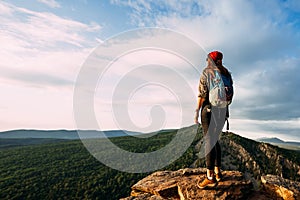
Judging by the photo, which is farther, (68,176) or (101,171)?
(101,171)

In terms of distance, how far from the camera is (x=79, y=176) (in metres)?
96.5

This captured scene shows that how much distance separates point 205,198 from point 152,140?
399 feet

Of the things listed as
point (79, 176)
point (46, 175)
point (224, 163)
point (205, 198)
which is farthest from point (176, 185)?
point (46, 175)

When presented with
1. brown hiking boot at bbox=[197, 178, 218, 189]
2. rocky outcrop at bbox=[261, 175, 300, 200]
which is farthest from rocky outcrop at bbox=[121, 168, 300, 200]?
brown hiking boot at bbox=[197, 178, 218, 189]

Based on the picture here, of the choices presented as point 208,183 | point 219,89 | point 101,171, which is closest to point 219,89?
point 219,89

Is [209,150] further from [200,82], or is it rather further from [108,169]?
[108,169]

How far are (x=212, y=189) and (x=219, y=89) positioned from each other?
3.88 metres

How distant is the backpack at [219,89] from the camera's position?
27.2 feet

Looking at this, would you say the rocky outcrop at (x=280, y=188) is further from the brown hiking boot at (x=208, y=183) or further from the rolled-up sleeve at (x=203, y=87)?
the rolled-up sleeve at (x=203, y=87)

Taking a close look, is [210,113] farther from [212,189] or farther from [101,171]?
[101,171]

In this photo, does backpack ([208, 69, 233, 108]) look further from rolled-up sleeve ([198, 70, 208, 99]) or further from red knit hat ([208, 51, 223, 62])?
red knit hat ([208, 51, 223, 62])

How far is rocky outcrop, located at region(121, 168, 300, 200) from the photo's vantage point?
9289mm

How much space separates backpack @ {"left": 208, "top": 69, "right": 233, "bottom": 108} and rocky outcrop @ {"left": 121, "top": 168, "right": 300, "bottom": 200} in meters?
3.35

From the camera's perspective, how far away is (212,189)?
9305 millimetres
